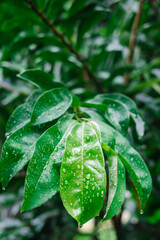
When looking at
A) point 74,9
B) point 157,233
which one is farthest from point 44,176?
point 157,233

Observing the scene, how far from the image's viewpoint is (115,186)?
0.33 metres

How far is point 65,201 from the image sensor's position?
300mm

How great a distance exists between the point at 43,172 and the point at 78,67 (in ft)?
1.71

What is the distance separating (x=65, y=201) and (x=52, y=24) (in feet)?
2.16

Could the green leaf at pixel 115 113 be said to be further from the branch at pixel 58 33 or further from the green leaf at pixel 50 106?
the branch at pixel 58 33

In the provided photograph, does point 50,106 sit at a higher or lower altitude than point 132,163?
higher

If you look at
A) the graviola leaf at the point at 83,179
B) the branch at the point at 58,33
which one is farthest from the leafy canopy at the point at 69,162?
the branch at the point at 58,33

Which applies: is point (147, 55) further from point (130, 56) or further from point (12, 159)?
point (12, 159)

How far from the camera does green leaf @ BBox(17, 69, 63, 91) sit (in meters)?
0.52

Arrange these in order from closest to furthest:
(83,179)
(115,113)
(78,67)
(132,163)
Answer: (83,179)
(132,163)
(115,113)
(78,67)

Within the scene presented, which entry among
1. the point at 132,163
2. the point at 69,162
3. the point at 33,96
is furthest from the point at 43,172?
the point at 33,96

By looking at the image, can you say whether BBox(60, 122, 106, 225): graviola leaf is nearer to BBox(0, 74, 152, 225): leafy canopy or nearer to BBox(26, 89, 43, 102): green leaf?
BBox(0, 74, 152, 225): leafy canopy

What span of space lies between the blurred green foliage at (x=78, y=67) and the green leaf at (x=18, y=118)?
0.94ft

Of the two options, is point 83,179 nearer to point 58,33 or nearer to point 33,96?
point 33,96
